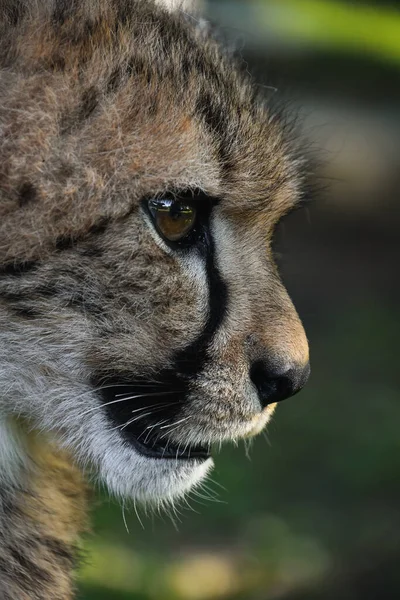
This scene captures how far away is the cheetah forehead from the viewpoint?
1643 millimetres

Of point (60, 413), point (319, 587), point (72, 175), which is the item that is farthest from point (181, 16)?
point (319, 587)

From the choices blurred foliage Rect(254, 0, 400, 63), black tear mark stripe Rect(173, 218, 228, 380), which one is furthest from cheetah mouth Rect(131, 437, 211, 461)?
blurred foliage Rect(254, 0, 400, 63)

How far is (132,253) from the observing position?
1.69 metres

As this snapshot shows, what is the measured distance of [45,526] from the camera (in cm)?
207

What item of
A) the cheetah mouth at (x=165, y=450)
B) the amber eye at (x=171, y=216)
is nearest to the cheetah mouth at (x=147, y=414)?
the cheetah mouth at (x=165, y=450)

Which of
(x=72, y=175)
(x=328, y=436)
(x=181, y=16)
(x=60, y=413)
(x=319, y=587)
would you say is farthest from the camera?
(x=328, y=436)

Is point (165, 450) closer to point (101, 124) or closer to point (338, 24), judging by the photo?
point (101, 124)

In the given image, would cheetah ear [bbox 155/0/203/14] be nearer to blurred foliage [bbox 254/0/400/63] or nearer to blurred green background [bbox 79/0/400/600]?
blurred green background [bbox 79/0/400/600]

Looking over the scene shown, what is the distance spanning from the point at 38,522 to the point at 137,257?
681 millimetres

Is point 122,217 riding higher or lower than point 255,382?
higher

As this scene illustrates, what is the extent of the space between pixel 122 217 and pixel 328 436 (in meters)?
3.21

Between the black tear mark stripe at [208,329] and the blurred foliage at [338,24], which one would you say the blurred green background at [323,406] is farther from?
the black tear mark stripe at [208,329]

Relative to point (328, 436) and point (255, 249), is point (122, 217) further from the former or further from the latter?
point (328, 436)

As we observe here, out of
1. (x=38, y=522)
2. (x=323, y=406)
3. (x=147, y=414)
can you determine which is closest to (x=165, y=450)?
(x=147, y=414)
